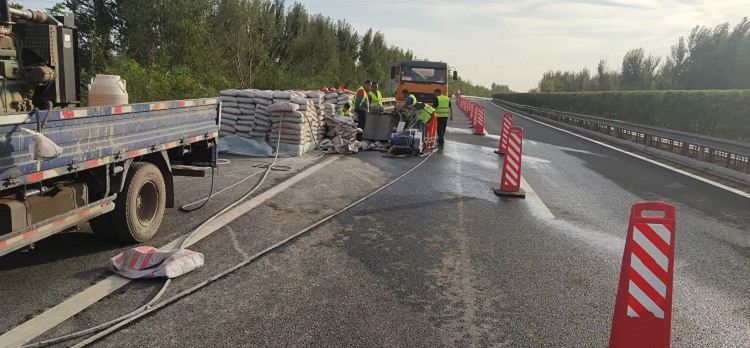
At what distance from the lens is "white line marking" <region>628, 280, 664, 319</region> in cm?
365

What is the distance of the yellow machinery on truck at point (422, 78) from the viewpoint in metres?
24.8

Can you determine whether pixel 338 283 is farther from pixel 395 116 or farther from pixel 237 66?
pixel 237 66

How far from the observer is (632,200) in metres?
9.57

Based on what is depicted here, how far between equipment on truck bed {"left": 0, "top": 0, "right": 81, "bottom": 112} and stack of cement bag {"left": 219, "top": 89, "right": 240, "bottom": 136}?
23.8 ft

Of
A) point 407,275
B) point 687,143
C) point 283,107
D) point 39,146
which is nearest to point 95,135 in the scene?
point 39,146

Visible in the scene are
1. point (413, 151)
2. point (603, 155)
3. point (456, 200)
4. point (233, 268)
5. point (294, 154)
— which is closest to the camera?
point (233, 268)

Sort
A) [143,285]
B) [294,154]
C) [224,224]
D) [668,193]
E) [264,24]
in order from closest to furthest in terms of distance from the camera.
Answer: [143,285] → [224,224] → [668,193] → [294,154] → [264,24]

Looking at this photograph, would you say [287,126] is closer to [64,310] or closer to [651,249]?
[64,310]

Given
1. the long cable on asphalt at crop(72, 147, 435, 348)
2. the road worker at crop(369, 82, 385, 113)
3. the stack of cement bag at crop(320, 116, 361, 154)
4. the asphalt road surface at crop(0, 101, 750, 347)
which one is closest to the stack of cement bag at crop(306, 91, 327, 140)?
the stack of cement bag at crop(320, 116, 361, 154)

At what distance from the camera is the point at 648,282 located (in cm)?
367

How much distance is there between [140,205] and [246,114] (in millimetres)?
7514

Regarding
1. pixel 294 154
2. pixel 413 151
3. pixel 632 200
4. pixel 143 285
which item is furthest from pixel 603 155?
pixel 143 285

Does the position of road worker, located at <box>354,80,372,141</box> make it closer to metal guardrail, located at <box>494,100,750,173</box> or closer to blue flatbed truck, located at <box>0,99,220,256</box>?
metal guardrail, located at <box>494,100,750,173</box>

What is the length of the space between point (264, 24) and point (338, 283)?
939 inches
